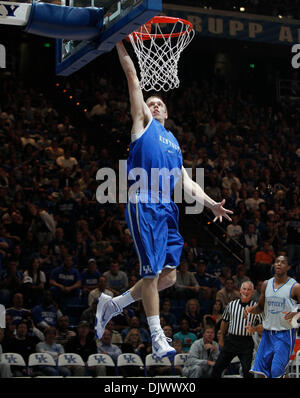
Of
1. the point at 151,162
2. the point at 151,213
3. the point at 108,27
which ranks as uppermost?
the point at 108,27

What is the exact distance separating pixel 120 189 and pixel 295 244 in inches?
153

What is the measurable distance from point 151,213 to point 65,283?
636 cm

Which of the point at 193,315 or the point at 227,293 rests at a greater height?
the point at 227,293

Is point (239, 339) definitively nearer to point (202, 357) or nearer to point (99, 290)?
point (202, 357)

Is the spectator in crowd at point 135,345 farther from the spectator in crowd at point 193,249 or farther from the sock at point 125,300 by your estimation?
the sock at point 125,300

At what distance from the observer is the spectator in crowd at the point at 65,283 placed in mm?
11688

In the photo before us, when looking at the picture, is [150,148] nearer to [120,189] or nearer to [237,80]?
[120,189]

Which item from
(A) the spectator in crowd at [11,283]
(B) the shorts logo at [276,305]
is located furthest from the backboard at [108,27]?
(A) the spectator in crowd at [11,283]

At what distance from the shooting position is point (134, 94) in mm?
5762

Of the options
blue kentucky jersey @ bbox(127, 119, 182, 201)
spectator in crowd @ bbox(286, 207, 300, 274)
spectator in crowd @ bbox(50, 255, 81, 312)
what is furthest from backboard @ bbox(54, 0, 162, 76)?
spectator in crowd @ bbox(286, 207, 300, 274)

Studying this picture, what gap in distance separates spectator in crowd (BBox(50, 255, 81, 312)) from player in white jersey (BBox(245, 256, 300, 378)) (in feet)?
12.6
